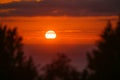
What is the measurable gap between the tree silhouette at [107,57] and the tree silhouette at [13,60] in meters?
11.6

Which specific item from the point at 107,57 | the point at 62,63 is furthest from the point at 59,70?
the point at 107,57

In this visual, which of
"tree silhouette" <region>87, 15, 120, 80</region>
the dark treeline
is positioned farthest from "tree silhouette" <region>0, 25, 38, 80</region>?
"tree silhouette" <region>87, 15, 120, 80</region>

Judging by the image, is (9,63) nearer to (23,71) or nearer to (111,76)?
(23,71)

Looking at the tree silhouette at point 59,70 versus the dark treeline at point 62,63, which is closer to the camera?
the dark treeline at point 62,63

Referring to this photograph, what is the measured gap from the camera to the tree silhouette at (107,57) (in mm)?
30375

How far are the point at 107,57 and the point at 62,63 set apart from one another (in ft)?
65.5

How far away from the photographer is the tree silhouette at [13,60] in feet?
142

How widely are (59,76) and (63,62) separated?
514 centimetres

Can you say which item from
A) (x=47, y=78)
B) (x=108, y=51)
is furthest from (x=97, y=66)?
(x=47, y=78)

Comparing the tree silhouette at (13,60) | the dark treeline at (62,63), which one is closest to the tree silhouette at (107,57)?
the dark treeline at (62,63)

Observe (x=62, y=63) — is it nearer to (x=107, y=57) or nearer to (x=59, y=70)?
(x=59, y=70)

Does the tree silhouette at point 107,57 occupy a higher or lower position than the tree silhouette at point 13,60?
higher

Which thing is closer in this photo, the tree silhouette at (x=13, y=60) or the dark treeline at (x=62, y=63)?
the dark treeline at (x=62, y=63)

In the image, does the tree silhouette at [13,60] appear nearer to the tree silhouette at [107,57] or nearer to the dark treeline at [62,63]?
the dark treeline at [62,63]
